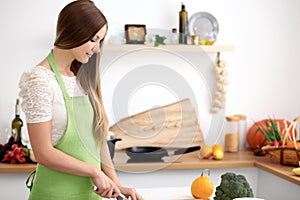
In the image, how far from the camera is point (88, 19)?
4.38 feet

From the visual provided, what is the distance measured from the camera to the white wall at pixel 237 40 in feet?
9.87

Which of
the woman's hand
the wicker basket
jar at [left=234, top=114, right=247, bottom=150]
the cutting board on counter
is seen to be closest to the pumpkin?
jar at [left=234, top=114, right=247, bottom=150]

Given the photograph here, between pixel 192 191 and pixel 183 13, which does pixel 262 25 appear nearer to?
pixel 183 13

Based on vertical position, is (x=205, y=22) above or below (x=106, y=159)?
above

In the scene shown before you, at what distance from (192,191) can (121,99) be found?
747mm

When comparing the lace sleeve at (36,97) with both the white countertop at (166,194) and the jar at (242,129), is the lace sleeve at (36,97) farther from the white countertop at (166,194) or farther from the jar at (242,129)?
the jar at (242,129)

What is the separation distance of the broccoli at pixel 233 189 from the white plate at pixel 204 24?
1572 mm

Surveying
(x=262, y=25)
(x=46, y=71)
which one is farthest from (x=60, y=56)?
(x=262, y=25)

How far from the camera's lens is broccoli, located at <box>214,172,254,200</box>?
5.41 ft

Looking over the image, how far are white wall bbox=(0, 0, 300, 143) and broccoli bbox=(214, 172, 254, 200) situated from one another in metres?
1.61

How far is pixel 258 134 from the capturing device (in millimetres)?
3188

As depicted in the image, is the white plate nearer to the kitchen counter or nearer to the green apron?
the kitchen counter

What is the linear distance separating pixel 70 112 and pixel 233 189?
2.00 ft

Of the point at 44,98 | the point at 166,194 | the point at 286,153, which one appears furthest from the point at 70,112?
the point at 286,153
